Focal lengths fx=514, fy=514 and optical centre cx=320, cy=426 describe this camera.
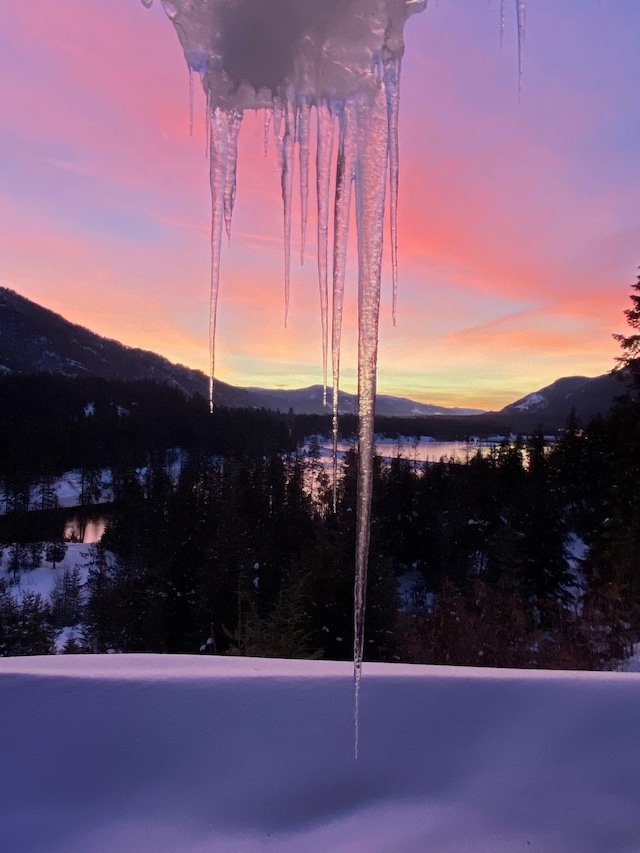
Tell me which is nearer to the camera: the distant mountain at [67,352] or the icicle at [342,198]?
the icicle at [342,198]

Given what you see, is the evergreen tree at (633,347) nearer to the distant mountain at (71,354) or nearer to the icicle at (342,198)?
the icicle at (342,198)

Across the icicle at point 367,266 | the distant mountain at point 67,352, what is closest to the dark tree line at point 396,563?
the icicle at point 367,266

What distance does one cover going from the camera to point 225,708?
3480 millimetres

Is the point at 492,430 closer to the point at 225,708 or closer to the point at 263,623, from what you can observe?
the point at 263,623

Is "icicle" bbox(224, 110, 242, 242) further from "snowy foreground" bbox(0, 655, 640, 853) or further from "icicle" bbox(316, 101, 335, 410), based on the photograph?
"snowy foreground" bbox(0, 655, 640, 853)

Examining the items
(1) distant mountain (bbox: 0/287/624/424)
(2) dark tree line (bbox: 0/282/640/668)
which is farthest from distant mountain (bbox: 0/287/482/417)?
(2) dark tree line (bbox: 0/282/640/668)

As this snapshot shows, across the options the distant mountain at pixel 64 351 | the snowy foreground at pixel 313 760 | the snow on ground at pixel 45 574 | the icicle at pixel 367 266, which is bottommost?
the snow on ground at pixel 45 574

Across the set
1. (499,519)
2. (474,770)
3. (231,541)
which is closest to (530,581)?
(499,519)

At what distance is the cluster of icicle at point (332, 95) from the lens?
9.26 feet

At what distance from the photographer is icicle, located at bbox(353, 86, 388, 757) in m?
3.02

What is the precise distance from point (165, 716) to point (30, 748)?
2.65 feet

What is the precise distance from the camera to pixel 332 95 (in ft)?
10.2

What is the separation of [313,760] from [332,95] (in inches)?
161

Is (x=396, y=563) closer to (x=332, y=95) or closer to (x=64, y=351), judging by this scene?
(x=332, y=95)
